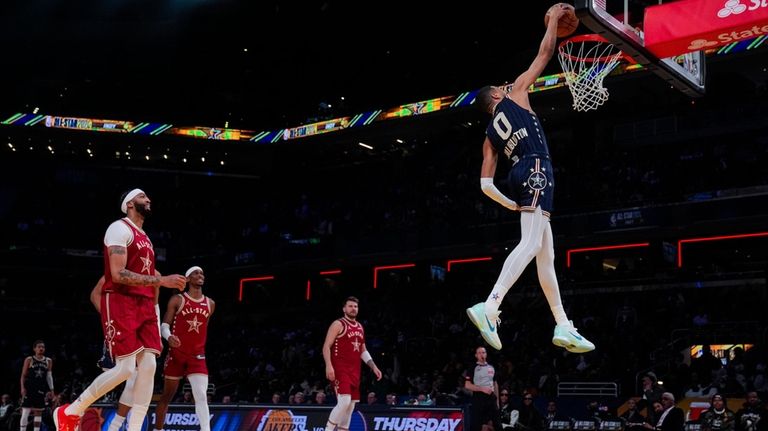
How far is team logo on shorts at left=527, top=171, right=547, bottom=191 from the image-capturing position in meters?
8.42

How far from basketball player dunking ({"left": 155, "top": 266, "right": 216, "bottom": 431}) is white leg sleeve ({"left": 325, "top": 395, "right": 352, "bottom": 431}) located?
A: 76.7 inches

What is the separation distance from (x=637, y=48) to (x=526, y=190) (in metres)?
3.62

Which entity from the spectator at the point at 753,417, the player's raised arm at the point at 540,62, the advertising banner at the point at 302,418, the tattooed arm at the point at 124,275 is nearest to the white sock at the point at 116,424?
the tattooed arm at the point at 124,275

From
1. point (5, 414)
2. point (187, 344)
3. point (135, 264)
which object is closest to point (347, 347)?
point (187, 344)

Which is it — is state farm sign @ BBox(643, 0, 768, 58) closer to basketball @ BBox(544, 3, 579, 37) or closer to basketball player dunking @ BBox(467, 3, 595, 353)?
basketball @ BBox(544, 3, 579, 37)

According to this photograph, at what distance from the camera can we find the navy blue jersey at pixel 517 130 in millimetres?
8516

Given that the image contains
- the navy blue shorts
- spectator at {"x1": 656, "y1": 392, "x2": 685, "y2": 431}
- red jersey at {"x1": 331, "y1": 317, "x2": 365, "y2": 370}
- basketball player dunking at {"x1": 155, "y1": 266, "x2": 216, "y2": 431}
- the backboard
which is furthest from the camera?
spectator at {"x1": 656, "y1": 392, "x2": 685, "y2": 431}

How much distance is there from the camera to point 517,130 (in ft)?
28.0

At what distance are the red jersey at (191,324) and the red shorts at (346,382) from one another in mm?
2248

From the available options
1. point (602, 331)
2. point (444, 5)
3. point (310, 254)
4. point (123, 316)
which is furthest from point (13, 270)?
point (123, 316)

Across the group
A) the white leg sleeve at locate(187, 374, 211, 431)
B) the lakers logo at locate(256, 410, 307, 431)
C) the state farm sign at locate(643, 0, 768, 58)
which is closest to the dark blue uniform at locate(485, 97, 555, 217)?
the state farm sign at locate(643, 0, 768, 58)

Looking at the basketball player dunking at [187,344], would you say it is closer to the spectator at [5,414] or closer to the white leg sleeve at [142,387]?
the white leg sleeve at [142,387]

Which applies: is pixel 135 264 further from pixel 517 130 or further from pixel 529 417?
pixel 529 417

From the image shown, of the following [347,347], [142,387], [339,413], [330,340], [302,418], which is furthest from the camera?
[302,418]
